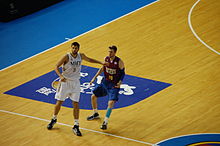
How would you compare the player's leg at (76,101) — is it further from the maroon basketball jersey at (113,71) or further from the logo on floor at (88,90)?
the logo on floor at (88,90)

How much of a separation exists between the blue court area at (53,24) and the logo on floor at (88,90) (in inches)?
86.2

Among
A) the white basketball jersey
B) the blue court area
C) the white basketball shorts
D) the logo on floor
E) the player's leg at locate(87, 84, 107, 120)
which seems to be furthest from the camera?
the blue court area

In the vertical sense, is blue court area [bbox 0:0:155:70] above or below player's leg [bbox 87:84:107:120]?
above

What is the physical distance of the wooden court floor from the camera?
40.9 ft

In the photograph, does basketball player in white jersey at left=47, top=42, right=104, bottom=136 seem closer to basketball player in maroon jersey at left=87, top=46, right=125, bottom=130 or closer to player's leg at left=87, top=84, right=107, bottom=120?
basketball player in maroon jersey at left=87, top=46, right=125, bottom=130

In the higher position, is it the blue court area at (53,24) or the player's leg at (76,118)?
the blue court area at (53,24)

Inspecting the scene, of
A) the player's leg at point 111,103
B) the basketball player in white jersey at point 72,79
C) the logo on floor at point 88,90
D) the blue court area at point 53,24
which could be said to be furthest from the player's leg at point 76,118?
the blue court area at point 53,24

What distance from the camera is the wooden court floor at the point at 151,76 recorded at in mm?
12477

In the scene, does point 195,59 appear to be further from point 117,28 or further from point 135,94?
point 117,28

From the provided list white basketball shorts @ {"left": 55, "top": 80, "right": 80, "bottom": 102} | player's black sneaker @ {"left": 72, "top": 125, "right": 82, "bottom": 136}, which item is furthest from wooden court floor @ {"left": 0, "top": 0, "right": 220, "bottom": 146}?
white basketball shorts @ {"left": 55, "top": 80, "right": 80, "bottom": 102}

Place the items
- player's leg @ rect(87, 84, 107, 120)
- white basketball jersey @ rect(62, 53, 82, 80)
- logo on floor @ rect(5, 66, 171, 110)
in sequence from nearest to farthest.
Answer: white basketball jersey @ rect(62, 53, 82, 80) → player's leg @ rect(87, 84, 107, 120) → logo on floor @ rect(5, 66, 171, 110)

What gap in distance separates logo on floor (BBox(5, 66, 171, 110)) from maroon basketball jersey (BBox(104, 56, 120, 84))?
54.7 inches

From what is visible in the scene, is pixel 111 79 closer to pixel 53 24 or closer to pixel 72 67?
pixel 72 67

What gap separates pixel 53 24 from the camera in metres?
20.7
